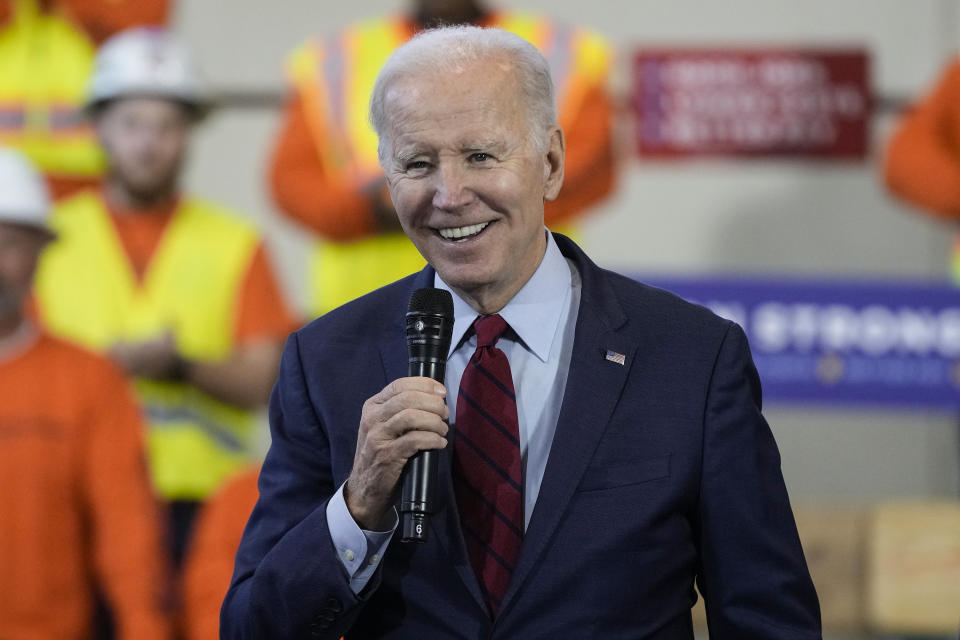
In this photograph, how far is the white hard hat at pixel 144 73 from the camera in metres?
4.45

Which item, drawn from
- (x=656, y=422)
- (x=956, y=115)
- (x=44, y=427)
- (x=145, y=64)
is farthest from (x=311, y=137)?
(x=656, y=422)

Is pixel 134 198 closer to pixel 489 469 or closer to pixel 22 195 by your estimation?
pixel 22 195

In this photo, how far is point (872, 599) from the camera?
419cm

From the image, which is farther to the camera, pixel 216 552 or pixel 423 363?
pixel 216 552

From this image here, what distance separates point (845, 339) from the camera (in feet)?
15.1

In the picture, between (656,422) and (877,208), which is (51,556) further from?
(877,208)

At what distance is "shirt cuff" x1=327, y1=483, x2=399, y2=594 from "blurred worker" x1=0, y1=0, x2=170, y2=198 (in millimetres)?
3345

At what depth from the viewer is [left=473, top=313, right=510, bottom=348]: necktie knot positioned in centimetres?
191

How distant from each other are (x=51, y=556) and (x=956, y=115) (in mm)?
2952

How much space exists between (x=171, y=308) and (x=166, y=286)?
6cm

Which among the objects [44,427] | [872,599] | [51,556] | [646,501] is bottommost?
[872,599]

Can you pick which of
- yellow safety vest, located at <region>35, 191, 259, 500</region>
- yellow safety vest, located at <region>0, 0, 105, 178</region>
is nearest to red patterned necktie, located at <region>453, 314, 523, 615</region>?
yellow safety vest, located at <region>35, 191, 259, 500</region>

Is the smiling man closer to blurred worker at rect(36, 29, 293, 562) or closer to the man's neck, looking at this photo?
blurred worker at rect(36, 29, 293, 562)

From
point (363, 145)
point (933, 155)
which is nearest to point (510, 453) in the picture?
point (363, 145)
